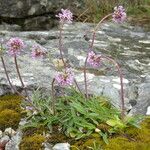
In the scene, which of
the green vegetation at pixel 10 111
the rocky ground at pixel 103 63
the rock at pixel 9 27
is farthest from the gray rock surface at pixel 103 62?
the rock at pixel 9 27

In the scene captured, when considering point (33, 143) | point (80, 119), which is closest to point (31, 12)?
point (80, 119)

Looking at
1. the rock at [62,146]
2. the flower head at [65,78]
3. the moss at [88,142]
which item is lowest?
the rock at [62,146]

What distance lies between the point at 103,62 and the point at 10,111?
1.67m

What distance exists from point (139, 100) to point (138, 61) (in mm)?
1318

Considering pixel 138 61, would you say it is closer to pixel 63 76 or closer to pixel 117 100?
pixel 117 100

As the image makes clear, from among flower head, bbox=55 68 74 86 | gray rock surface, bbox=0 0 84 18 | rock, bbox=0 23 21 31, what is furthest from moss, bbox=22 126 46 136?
gray rock surface, bbox=0 0 84 18

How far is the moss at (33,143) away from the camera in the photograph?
4273 mm

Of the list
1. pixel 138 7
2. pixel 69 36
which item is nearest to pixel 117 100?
pixel 69 36

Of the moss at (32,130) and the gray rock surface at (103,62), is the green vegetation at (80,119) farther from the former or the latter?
the gray rock surface at (103,62)

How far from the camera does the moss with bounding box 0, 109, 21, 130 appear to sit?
4.62m

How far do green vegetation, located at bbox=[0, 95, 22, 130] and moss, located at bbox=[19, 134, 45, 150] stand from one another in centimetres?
30

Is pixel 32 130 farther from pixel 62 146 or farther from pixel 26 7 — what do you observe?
pixel 26 7

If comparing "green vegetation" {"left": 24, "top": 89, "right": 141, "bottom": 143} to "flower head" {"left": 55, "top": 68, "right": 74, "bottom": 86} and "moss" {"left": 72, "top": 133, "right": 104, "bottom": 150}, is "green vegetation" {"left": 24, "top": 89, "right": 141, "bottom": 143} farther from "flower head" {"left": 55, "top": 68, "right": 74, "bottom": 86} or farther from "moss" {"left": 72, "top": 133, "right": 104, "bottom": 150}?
"flower head" {"left": 55, "top": 68, "right": 74, "bottom": 86}

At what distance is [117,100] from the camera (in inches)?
199
